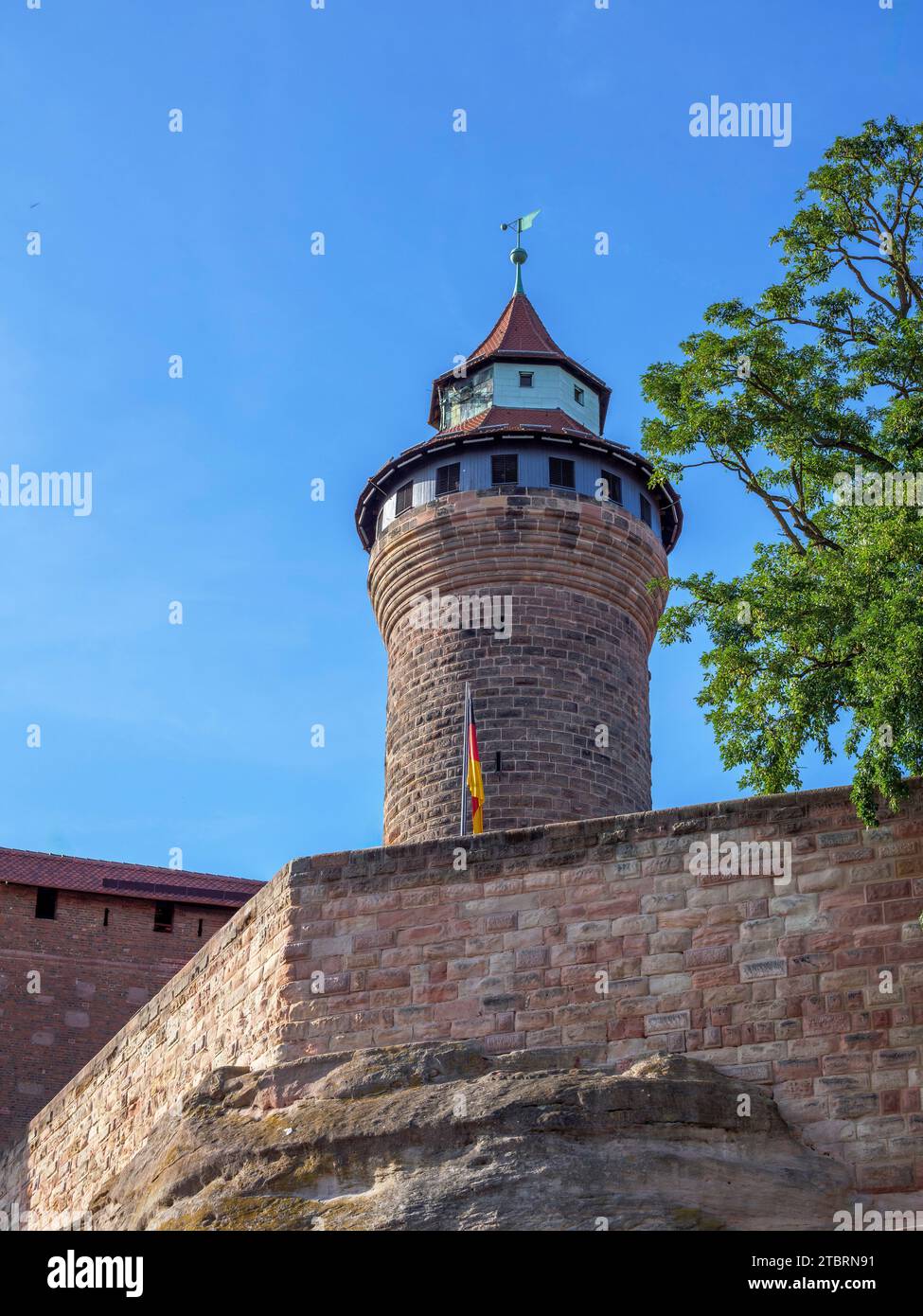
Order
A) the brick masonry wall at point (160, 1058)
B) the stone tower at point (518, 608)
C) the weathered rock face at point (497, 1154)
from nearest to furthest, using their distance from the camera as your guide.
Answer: the weathered rock face at point (497, 1154)
the brick masonry wall at point (160, 1058)
the stone tower at point (518, 608)

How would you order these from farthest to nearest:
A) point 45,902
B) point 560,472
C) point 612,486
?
point 45,902 → point 612,486 → point 560,472

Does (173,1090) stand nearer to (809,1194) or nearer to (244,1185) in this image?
(244,1185)

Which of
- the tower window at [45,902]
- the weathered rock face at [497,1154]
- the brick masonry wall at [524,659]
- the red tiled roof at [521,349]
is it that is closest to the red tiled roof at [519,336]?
the red tiled roof at [521,349]

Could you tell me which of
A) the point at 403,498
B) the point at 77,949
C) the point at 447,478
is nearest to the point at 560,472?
the point at 447,478

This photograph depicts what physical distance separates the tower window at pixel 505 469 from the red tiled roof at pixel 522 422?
1.18 ft

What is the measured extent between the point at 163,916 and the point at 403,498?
688cm

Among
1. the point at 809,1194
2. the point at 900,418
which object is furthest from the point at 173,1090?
the point at 900,418

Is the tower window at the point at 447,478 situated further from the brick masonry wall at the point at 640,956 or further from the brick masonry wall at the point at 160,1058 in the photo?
the brick masonry wall at the point at 640,956

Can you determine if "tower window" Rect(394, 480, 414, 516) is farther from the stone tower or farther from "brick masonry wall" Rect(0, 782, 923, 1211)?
"brick masonry wall" Rect(0, 782, 923, 1211)

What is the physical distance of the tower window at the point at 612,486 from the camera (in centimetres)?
2359

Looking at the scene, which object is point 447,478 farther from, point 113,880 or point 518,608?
point 113,880

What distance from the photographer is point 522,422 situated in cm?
2411

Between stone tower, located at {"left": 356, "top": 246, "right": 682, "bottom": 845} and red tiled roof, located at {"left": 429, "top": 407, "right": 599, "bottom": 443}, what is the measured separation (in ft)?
0.12

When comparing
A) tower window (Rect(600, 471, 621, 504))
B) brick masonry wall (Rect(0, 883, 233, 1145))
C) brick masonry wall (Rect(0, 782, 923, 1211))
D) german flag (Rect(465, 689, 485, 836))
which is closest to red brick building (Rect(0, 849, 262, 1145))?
brick masonry wall (Rect(0, 883, 233, 1145))
